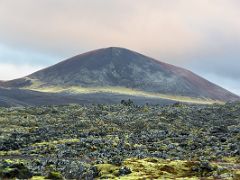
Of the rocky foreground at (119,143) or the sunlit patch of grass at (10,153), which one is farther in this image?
the sunlit patch of grass at (10,153)

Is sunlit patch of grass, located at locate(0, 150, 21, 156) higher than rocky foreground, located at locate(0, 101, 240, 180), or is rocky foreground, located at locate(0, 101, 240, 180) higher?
rocky foreground, located at locate(0, 101, 240, 180)

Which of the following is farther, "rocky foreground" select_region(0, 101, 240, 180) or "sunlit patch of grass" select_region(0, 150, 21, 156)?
"sunlit patch of grass" select_region(0, 150, 21, 156)

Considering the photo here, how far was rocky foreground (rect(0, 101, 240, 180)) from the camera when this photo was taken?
4459 cm

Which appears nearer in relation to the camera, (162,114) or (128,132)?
(128,132)

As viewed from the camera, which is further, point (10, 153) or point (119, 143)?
point (119, 143)

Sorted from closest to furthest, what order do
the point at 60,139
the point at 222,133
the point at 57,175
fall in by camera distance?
1. the point at 57,175
2. the point at 60,139
3. the point at 222,133

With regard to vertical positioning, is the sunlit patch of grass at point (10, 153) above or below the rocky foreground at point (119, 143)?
below

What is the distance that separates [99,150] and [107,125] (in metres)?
33.4

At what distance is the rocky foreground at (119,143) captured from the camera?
146 ft

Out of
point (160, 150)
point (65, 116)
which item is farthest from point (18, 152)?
point (65, 116)

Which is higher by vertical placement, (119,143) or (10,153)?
(119,143)

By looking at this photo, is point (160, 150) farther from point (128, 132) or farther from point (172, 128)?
point (172, 128)

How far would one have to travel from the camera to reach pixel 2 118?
114812 millimetres

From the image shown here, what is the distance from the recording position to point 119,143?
78.4 meters
